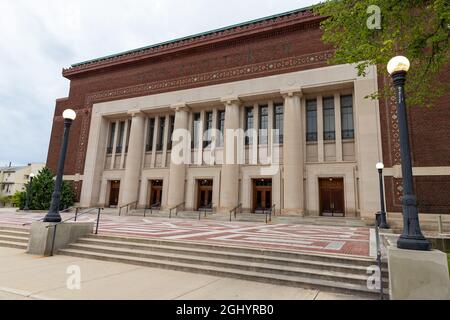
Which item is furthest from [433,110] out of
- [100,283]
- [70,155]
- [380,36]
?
→ [70,155]

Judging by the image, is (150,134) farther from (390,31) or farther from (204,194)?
(390,31)

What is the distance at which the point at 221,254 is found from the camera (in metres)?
7.05

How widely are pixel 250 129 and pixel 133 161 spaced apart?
39.4 ft

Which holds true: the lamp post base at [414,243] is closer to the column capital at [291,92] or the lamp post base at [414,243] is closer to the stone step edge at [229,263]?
the stone step edge at [229,263]

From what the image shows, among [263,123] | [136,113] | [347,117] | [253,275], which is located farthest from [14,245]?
[347,117]

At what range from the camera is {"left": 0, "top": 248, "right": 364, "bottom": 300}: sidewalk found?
15.4ft

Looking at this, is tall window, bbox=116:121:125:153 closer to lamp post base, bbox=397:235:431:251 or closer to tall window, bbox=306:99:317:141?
tall window, bbox=306:99:317:141

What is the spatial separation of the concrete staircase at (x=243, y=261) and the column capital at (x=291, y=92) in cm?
1706

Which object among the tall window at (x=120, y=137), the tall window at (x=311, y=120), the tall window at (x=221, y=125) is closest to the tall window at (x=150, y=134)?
the tall window at (x=120, y=137)

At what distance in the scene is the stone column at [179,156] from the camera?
24.3 meters

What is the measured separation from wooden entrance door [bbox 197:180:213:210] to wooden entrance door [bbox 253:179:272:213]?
4.19 m

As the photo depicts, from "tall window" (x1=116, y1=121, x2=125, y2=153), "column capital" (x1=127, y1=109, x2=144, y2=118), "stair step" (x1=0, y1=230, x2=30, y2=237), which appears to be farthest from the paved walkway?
"tall window" (x1=116, y1=121, x2=125, y2=153)

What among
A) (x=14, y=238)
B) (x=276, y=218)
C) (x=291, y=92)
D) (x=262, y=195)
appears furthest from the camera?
(x=262, y=195)

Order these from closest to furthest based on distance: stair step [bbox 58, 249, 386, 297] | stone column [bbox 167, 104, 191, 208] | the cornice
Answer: stair step [bbox 58, 249, 386, 297], the cornice, stone column [bbox 167, 104, 191, 208]
